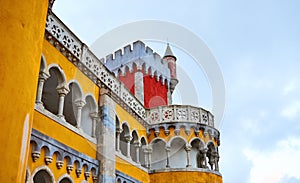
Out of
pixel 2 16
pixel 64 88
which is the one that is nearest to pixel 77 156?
pixel 64 88

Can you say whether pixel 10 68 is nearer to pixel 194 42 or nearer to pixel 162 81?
pixel 194 42

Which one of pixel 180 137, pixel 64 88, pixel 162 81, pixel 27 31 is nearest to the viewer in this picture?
pixel 27 31

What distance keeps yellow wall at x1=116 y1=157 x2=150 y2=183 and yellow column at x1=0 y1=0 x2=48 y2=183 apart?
771cm

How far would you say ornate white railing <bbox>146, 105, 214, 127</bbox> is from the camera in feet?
57.3

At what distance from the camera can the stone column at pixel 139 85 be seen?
20.5m

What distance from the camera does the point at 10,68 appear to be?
6059 millimetres

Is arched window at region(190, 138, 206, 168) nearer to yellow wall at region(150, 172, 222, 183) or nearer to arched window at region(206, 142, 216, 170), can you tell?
arched window at region(206, 142, 216, 170)

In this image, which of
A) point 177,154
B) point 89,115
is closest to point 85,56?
point 89,115

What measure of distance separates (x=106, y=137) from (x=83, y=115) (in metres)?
1.16

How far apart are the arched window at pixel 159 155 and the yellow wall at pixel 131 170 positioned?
1.39m

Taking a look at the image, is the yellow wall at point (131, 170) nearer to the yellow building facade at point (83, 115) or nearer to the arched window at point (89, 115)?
the yellow building facade at point (83, 115)

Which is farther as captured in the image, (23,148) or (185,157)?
(185,157)

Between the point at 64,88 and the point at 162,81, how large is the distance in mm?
12456

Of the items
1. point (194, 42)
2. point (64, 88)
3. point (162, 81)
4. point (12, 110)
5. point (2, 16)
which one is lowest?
point (12, 110)
